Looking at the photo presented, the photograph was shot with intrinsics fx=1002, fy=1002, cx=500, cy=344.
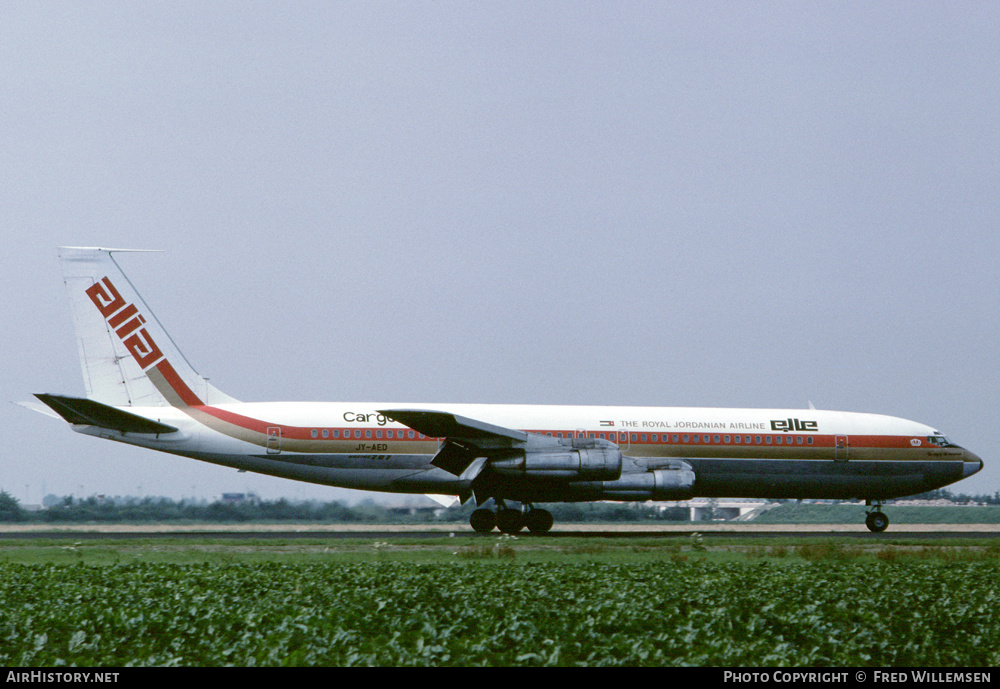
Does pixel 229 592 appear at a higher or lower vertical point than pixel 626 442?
lower

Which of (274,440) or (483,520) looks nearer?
(274,440)

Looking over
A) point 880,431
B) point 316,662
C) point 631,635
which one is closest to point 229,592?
→ point 316,662

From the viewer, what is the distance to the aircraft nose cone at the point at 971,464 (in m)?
32.1

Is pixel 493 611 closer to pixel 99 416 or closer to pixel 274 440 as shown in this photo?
pixel 274 440

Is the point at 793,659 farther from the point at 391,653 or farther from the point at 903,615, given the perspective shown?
the point at 391,653

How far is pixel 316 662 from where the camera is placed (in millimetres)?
10344

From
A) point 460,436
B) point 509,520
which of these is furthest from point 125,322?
point 509,520

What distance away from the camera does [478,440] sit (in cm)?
2702

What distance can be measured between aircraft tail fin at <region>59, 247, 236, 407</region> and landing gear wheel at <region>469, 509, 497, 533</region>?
25.6ft

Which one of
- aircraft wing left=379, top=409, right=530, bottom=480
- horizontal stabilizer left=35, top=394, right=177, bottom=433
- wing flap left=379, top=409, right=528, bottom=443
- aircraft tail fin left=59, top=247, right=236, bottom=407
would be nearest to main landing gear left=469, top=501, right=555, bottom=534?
aircraft wing left=379, top=409, right=530, bottom=480

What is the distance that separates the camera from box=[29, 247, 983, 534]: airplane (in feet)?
88.4

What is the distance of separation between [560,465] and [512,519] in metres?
2.57
